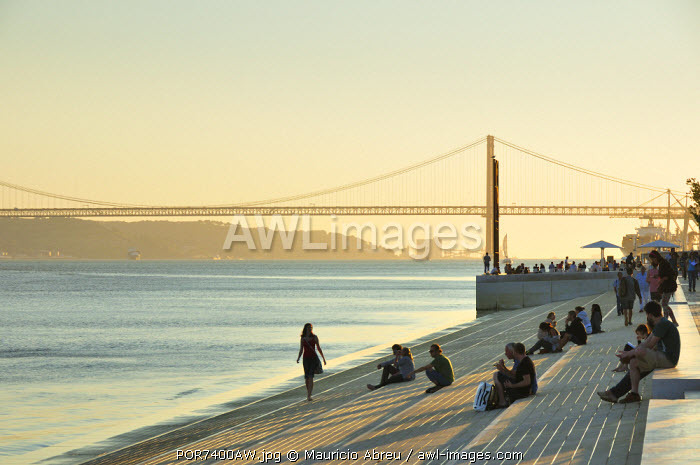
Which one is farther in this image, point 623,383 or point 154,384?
point 154,384

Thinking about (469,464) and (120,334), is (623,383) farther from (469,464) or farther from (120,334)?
(120,334)

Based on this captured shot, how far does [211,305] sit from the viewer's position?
2210 inches

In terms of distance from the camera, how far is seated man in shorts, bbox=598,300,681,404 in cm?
915

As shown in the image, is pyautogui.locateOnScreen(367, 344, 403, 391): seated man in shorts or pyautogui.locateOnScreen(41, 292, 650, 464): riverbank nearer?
pyautogui.locateOnScreen(41, 292, 650, 464): riverbank

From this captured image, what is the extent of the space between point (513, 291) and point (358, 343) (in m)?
11.9

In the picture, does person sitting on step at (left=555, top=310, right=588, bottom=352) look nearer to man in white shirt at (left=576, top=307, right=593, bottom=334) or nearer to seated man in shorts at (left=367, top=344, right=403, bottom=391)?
man in white shirt at (left=576, top=307, right=593, bottom=334)

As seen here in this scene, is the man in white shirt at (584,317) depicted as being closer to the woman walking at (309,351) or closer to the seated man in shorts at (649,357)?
the woman walking at (309,351)

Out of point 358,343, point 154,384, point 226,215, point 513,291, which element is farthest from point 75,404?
point 226,215

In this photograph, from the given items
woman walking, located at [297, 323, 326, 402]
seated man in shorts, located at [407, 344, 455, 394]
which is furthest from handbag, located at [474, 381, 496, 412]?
woman walking, located at [297, 323, 326, 402]

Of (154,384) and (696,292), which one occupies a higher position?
(696,292)

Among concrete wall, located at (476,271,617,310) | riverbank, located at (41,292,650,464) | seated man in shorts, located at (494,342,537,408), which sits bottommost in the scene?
riverbank, located at (41,292,650,464)

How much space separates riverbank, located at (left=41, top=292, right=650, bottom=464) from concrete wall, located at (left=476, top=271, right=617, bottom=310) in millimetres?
21904

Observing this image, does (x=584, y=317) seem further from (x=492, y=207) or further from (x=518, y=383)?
(x=492, y=207)

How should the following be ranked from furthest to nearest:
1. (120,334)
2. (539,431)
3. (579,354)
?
(120,334) → (579,354) → (539,431)
